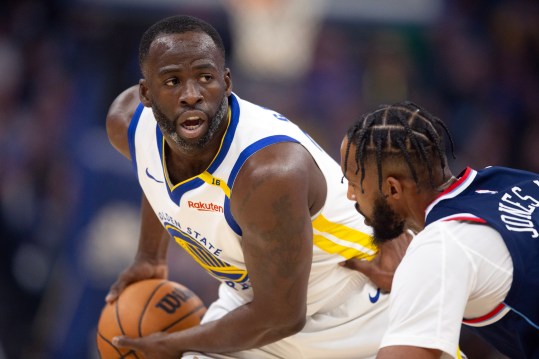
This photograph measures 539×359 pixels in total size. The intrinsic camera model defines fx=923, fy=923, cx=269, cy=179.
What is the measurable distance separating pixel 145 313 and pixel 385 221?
154cm

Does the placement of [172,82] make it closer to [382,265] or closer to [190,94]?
[190,94]

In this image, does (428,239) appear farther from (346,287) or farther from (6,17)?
(6,17)

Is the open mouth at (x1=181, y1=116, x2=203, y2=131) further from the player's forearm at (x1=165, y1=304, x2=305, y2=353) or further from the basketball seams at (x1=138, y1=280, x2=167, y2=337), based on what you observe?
the basketball seams at (x1=138, y1=280, x2=167, y2=337)

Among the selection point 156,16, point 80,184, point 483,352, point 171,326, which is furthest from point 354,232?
point 156,16

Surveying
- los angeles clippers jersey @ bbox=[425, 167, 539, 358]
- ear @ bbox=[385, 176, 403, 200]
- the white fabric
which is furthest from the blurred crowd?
the white fabric

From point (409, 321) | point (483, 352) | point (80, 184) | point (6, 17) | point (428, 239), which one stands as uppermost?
point (6, 17)

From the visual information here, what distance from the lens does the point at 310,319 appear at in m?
4.41

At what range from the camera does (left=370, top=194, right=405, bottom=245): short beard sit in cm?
362

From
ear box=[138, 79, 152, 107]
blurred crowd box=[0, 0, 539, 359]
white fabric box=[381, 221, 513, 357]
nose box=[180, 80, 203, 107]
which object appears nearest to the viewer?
white fabric box=[381, 221, 513, 357]

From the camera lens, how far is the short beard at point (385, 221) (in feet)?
11.9

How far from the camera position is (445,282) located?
3.13 meters

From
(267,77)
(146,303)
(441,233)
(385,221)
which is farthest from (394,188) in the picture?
(267,77)

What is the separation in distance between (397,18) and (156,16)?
9.96 feet

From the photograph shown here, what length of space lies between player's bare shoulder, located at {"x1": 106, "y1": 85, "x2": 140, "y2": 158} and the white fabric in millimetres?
1922
